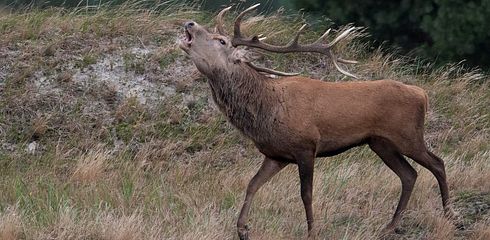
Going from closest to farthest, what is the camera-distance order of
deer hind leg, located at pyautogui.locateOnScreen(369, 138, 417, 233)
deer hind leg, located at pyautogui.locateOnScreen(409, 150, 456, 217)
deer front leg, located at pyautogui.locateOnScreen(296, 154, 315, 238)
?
deer front leg, located at pyautogui.locateOnScreen(296, 154, 315, 238) → deer hind leg, located at pyautogui.locateOnScreen(369, 138, 417, 233) → deer hind leg, located at pyautogui.locateOnScreen(409, 150, 456, 217)

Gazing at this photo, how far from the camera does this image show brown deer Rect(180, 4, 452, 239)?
26.8 ft

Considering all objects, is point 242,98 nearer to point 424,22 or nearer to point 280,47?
point 280,47

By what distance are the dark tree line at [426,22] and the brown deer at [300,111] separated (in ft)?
23.7

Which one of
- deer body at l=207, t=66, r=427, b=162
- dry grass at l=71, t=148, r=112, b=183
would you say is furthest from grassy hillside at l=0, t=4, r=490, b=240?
deer body at l=207, t=66, r=427, b=162

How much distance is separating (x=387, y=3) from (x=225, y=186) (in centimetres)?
797

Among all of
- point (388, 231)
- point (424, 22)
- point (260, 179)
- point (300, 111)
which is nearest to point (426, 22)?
point (424, 22)

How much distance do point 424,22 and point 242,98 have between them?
27.2 ft

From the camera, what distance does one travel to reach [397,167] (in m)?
8.91

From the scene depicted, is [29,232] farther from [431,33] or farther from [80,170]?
[431,33]

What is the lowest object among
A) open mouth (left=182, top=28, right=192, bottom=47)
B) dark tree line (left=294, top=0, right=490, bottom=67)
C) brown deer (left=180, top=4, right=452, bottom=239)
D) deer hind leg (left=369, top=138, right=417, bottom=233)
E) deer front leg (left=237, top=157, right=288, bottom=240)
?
dark tree line (left=294, top=0, right=490, bottom=67)

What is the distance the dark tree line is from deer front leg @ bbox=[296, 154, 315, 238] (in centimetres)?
808

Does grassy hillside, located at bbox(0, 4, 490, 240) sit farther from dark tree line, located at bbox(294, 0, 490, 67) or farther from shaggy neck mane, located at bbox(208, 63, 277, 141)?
shaggy neck mane, located at bbox(208, 63, 277, 141)

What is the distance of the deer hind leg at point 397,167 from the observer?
8648mm

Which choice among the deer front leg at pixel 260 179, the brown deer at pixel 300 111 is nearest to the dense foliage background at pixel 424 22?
the brown deer at pixel 300 111
